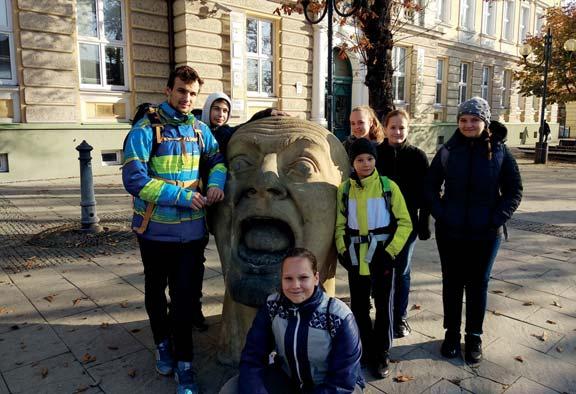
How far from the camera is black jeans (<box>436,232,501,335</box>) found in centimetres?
341

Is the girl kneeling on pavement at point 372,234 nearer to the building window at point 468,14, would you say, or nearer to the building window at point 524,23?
the building window at point 468,14

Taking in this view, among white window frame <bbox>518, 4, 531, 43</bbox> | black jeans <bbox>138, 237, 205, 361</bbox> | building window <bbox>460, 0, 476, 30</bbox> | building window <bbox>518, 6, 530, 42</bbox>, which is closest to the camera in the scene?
black jeans <bbox>138, 237, 205, 361</bbox>

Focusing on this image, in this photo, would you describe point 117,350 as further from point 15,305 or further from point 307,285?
point 307,285

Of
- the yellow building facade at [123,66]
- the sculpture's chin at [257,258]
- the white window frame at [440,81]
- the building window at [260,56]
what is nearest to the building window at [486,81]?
the white window frame at [440,81]

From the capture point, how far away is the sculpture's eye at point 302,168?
3.15 meters

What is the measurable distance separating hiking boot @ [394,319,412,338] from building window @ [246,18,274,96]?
39.3ft

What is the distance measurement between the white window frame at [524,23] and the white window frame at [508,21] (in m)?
0.86

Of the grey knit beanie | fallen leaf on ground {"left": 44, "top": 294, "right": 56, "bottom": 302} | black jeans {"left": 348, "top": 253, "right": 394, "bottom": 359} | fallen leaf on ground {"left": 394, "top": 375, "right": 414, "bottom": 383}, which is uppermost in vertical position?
the grey knit beanie

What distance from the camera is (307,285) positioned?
2.30 m

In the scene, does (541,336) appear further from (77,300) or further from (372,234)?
(77,300)

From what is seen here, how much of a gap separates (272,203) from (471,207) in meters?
1.41

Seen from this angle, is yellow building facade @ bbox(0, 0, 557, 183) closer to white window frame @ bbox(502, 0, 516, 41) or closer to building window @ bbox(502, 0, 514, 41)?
white window frame @ bbox(502, 0, 516, 41)

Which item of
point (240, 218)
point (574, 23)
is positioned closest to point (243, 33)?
point (240, 218)

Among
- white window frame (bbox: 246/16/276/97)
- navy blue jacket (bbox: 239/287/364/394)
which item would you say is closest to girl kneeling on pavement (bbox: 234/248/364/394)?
navy blue jacket (bbox: 239/287/364/394)
